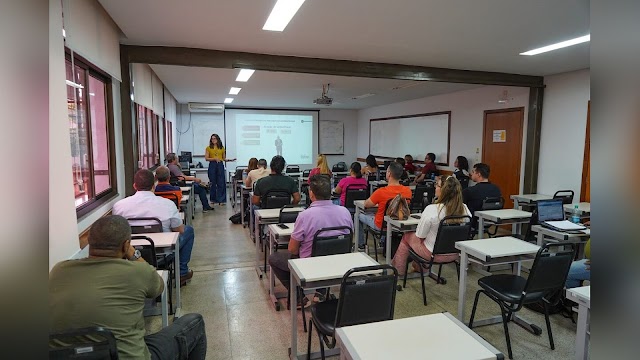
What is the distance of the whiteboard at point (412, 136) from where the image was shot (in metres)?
8.11

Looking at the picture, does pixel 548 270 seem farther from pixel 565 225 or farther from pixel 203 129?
pixel 203 129

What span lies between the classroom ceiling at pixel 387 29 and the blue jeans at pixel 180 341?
90.9 inches

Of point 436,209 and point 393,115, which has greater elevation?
point 393,115

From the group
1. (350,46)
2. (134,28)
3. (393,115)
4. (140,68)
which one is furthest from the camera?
(393,115)

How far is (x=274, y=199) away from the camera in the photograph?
4.66m

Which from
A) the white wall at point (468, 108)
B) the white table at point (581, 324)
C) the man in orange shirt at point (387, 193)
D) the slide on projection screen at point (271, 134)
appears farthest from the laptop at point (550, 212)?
the slide on projection screen at point (271, 134)

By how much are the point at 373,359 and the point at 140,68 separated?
488 centimetres

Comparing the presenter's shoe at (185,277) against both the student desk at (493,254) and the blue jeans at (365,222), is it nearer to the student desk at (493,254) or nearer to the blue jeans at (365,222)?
the blue jeans at (365,222)

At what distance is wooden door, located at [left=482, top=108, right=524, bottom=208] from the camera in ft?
20.6

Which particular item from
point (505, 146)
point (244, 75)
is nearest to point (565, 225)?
point (505, 146)

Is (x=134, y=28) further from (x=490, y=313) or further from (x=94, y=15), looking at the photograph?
(x=490, y=313)

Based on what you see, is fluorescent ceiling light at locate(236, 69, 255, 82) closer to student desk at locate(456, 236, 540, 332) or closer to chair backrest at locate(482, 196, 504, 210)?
chair backrest at locate(482, 196, 504, 210)
